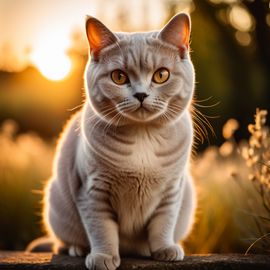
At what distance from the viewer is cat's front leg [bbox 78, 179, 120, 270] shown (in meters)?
2.22

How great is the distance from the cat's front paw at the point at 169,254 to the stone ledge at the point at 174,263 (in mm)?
34

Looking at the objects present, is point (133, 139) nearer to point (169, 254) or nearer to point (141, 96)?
point (141, 96)

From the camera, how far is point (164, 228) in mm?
2367

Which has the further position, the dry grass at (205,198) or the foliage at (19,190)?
the foliage at (19,190)

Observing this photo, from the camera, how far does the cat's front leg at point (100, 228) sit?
2223 millimetres

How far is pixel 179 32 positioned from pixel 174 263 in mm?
1042

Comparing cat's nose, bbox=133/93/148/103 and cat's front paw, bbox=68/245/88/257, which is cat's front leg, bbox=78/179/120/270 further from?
cat's nose, bbox=133/93/148/103

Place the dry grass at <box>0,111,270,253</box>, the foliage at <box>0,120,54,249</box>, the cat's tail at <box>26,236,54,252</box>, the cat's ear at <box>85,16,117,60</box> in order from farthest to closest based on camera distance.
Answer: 1. the foliage at <box>0,120,54,249</box>
2. the cat's tail at <box>26,236,54,252</box>
3. the dry grass at <box>0,111,270,253</box>
4. the cat's ear at <box>85,16,117,60</box>

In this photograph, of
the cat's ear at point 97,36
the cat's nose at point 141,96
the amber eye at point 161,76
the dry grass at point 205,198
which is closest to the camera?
the cat's nose at point 141,96

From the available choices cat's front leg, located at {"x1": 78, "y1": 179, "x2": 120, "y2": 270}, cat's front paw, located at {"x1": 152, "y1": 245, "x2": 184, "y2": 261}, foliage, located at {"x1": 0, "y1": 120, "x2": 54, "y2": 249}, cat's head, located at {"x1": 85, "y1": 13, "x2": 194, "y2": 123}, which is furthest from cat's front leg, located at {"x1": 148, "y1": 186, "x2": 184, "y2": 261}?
foliage, located at {"x1": 0, "y1": 120, "x2": 54, "y2": 249}

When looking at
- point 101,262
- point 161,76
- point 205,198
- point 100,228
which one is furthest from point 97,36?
point 205,198

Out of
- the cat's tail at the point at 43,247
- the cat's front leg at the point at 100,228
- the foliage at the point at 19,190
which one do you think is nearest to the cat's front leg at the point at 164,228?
the cat's front leg at the point at 100,228

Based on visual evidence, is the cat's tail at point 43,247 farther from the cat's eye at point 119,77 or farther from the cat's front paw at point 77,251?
the cat's eye at point 119,77

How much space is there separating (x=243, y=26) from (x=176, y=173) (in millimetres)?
6134
